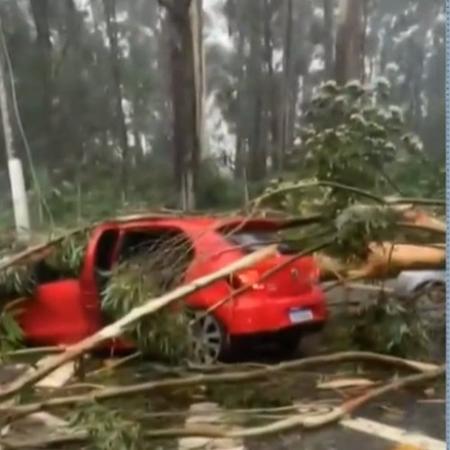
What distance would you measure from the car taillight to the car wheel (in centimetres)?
11

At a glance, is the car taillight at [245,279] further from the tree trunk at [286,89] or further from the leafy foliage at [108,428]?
the leafy foliage at [108,428]

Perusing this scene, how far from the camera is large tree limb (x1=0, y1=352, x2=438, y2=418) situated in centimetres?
231

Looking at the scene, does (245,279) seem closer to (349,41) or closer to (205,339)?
(205,339)

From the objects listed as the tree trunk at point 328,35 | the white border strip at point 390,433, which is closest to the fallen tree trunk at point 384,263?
the white border strip at point 390,433

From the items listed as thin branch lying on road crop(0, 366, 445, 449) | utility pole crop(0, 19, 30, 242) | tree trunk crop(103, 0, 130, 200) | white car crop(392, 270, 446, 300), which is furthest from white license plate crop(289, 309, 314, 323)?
utility pole crop(0, 19, 30, 242)

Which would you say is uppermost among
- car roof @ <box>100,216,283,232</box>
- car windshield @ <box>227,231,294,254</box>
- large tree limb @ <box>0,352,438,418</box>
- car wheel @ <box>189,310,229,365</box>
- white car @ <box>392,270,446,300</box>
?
car roof @ <box>100,216,283,232</box>

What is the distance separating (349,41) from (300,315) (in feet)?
2.45

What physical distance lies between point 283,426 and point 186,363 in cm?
38

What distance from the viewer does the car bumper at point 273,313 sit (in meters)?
2.61

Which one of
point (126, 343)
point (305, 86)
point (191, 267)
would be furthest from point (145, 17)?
point (126, 343)

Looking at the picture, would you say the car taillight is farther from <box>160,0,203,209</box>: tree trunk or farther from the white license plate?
<box>160,0,203,209</box>: tree trunk

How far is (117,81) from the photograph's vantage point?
9.05 feet

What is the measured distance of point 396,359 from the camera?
2482 mm

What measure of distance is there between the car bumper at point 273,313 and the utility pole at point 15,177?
65 cm
